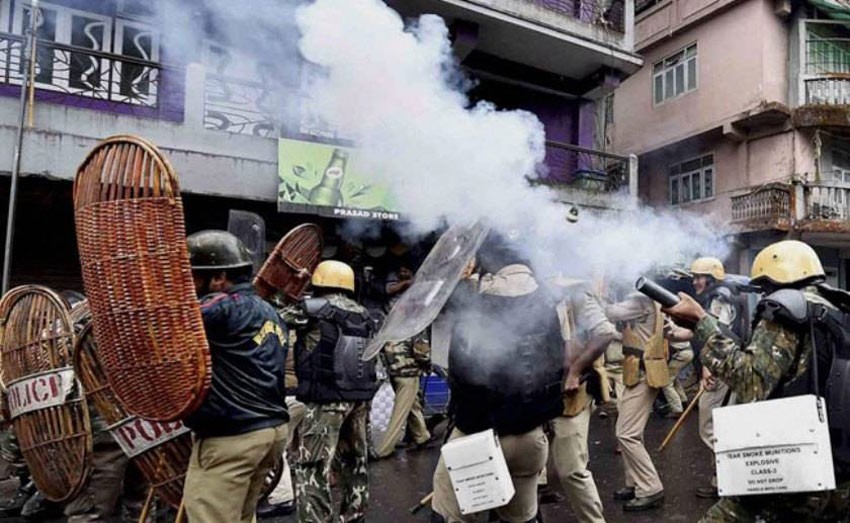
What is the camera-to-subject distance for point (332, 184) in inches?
333

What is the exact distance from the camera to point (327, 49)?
5.11 meters

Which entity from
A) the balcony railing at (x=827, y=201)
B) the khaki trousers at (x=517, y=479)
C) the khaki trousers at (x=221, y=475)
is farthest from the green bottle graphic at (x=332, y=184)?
the balcony railing at (x=827, y=201)

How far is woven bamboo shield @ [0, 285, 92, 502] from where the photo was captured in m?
3.65

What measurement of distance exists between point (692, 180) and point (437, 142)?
15.1 meters

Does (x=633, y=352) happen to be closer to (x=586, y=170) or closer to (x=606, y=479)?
(x=606, y=479)

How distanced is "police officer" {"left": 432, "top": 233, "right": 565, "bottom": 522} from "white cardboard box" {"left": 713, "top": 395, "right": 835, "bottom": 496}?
0.90 m

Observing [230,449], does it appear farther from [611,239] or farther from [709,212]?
[709,212]

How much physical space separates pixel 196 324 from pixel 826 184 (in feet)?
55.1

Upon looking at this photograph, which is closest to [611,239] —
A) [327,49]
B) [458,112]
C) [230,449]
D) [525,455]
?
[458,112]

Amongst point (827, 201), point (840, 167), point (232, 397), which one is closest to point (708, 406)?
point (232, 397)

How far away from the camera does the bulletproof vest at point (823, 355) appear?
2.61 m

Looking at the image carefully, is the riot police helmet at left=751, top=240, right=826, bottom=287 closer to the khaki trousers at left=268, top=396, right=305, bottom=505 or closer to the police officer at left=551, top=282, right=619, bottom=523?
the police officer at left=551, top=282, right=619, bottom=523

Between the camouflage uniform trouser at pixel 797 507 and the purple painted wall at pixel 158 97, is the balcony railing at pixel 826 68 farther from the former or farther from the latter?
the camouflage uniform trouser at pixel 797 507

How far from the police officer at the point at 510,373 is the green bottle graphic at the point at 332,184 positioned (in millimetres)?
5106
